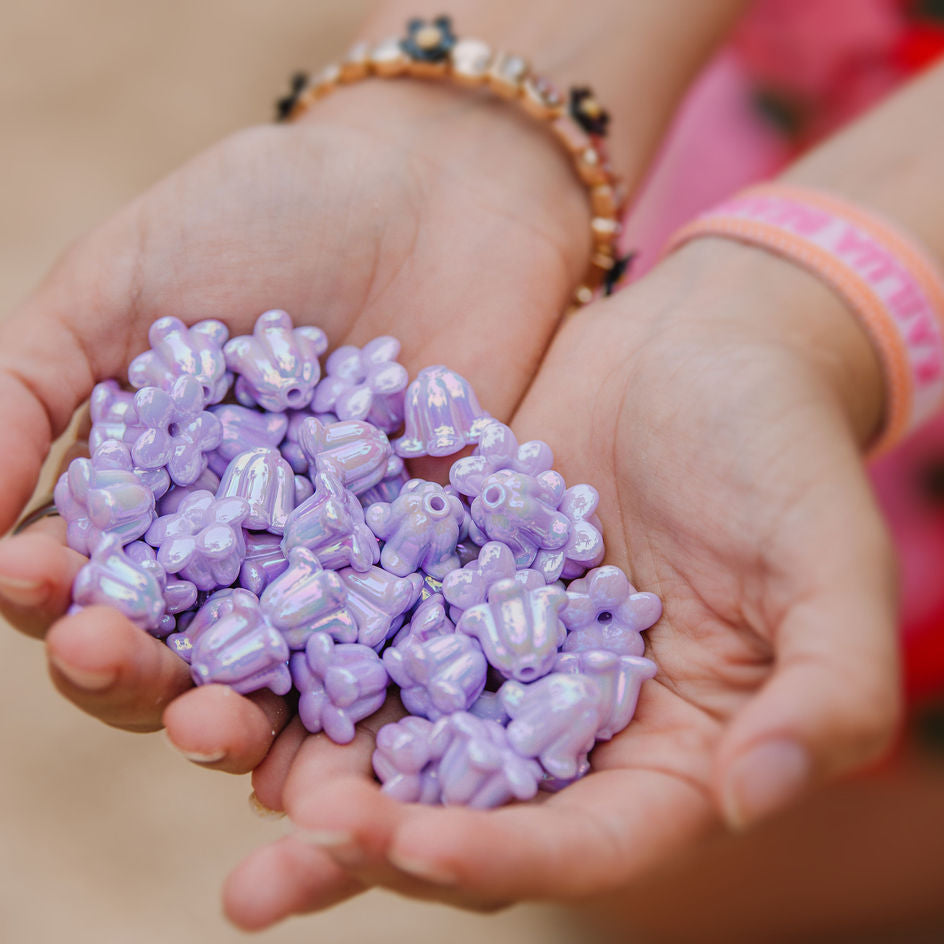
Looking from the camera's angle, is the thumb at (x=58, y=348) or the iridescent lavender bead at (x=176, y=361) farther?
the iridescent lavender bead at (x=176, y=361)

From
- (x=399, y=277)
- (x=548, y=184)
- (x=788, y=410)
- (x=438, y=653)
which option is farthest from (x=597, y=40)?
(x=438, y=653)

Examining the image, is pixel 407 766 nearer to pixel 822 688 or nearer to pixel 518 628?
pixel 518 628

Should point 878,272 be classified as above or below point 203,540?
above

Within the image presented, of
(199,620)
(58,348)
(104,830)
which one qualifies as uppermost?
(58,348)

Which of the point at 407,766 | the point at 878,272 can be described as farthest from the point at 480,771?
the point at 878,272

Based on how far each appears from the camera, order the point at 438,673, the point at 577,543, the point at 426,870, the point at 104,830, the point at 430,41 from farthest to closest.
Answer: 1. the point at 104,830
2. the point at 430,41
3. the point at 577,543
4. the point at 438,673
5. the point at 426,870

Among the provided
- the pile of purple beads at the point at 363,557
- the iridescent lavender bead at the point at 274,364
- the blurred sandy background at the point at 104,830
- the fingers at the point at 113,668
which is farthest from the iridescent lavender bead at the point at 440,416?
the blurred sandy background at the point at 104,830

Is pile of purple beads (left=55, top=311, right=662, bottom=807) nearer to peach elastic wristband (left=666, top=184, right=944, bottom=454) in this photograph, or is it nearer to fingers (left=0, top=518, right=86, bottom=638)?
fingers (left=0, top=518, right=86, bottom=638)

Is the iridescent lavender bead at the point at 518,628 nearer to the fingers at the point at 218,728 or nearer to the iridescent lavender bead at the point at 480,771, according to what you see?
the iridescent lavender bead at the point at 480,771
